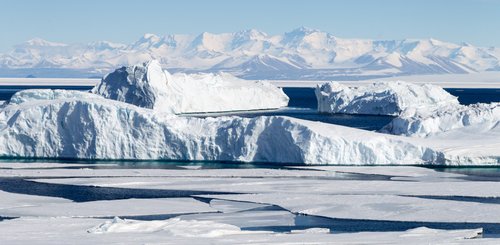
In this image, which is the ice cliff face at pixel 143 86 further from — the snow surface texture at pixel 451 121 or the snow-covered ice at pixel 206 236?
the snow-covered ice at pixel 206 236

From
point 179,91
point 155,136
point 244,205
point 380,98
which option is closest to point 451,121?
point 155,136

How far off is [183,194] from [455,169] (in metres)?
10.3

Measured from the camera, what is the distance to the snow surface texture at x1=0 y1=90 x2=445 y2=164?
29.8 m

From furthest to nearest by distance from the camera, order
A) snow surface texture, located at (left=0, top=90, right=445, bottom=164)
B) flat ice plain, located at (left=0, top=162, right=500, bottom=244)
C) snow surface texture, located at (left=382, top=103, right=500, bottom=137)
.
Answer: snow surface texture, located at (left=382, top=103, right=500, bottom=137)
snow surface texture, located at (left=0, top=90, right=445, bottom=164)
flat ice plain, located at (left=0, top=162, right=500, bottom=244)

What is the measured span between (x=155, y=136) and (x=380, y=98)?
29941 millimetres

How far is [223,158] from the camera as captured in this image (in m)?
30.8

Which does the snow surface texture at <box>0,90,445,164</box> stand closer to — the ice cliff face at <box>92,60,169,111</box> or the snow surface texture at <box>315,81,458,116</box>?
the ice cliff face at <box>92,60,169,111</box>

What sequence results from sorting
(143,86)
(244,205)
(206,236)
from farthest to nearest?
(143,86) < (244,205) < (206,236)

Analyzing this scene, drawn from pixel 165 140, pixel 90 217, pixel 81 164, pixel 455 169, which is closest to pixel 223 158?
pixel 165 140

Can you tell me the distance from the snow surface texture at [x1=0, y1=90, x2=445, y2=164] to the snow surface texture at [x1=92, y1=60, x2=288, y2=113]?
2091 cm

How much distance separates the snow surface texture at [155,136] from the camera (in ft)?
97.7

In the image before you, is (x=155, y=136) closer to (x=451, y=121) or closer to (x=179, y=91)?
(x=451, y=121)

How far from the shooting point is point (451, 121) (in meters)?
34.2

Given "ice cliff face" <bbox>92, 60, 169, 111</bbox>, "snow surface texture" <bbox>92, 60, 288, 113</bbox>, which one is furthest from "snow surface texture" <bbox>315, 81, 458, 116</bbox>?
"ice cliff face" <bbox>92, 60, 169, 111</bbox>
